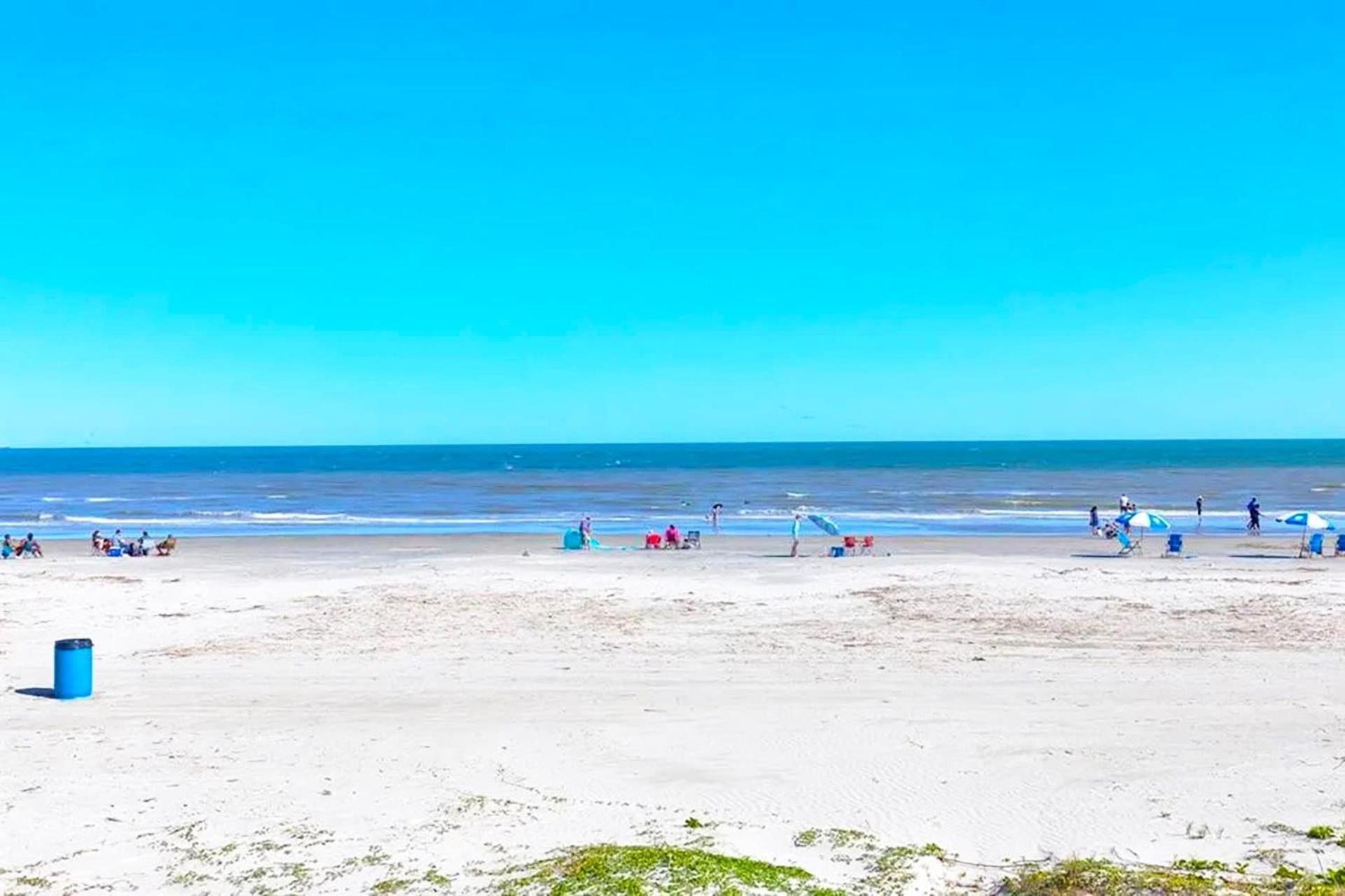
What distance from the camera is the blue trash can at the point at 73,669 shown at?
11.9 metres

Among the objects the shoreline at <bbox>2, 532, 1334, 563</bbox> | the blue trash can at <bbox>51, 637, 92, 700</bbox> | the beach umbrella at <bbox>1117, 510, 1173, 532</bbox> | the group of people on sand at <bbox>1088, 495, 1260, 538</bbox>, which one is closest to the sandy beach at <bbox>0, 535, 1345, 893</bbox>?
the blue trash can at <bbox>51, 637, 92, 700</bbox>

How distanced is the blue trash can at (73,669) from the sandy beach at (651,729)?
0.98 ft

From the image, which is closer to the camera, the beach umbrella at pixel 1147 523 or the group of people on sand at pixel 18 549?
the beach umbrella at pixel 1147 523

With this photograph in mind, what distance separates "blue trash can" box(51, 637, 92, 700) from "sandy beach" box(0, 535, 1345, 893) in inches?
11.8

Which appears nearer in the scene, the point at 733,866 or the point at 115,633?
the point at 733,866

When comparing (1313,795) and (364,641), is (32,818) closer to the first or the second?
(364,641)

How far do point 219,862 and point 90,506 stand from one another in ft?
197

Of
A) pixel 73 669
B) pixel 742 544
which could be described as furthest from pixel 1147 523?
pixel 73 669

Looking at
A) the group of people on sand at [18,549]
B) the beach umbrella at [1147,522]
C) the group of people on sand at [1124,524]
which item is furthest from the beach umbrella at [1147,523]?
the group of people on sand at [18,549]

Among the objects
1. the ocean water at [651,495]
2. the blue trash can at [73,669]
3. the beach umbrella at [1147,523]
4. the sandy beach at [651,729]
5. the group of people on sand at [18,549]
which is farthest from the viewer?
the ocean water at [651,495]

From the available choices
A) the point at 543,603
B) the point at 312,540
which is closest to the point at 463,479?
the point at 312,540

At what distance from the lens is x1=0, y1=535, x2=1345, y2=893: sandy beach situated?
25.0 ft

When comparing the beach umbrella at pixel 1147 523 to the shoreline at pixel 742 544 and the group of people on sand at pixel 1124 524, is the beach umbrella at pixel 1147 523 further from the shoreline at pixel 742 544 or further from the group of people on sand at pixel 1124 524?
the shoreline at pixel 742 544

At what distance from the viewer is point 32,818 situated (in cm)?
811
